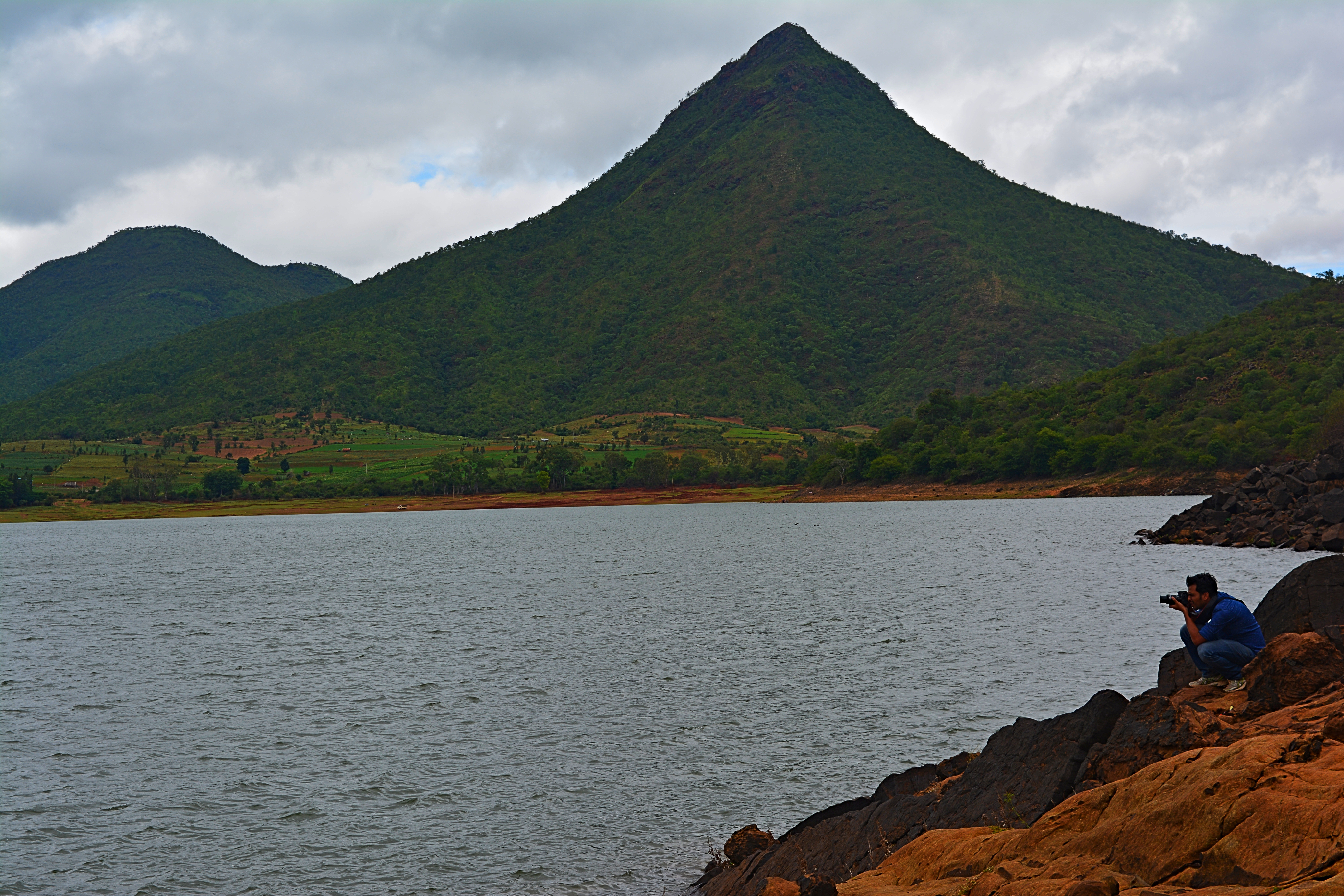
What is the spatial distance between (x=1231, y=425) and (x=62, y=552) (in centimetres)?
15581

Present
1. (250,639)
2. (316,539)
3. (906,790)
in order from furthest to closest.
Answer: (316,539) → (250,639) → (906,790)

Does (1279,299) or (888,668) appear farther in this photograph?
(1279,299)

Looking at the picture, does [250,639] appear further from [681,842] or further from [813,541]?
[813,541]

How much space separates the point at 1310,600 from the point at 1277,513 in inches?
2444

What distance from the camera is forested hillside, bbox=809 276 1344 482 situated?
430 ft

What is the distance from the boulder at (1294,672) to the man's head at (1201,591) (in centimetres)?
172

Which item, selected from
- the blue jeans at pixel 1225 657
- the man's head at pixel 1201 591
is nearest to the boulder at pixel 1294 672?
the blue jeans at pixel 1225 657

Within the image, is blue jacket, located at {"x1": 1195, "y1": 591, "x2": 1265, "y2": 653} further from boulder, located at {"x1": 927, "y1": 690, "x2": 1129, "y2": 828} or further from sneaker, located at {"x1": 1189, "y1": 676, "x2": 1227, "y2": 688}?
boulder, located at {"x1": 927, "y1": 690, "x2": 1129, "y2": 828}

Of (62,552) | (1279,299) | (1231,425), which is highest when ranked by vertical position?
(1279,299)

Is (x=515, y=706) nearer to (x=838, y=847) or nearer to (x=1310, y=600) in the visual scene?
(x=838, y=847)

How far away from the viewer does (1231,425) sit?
134m

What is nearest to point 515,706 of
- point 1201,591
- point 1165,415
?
point 1201,591

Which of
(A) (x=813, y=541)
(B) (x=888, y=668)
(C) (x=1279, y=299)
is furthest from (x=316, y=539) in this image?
(C) (x=1279, y=299)

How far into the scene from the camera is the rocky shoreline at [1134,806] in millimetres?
9531
